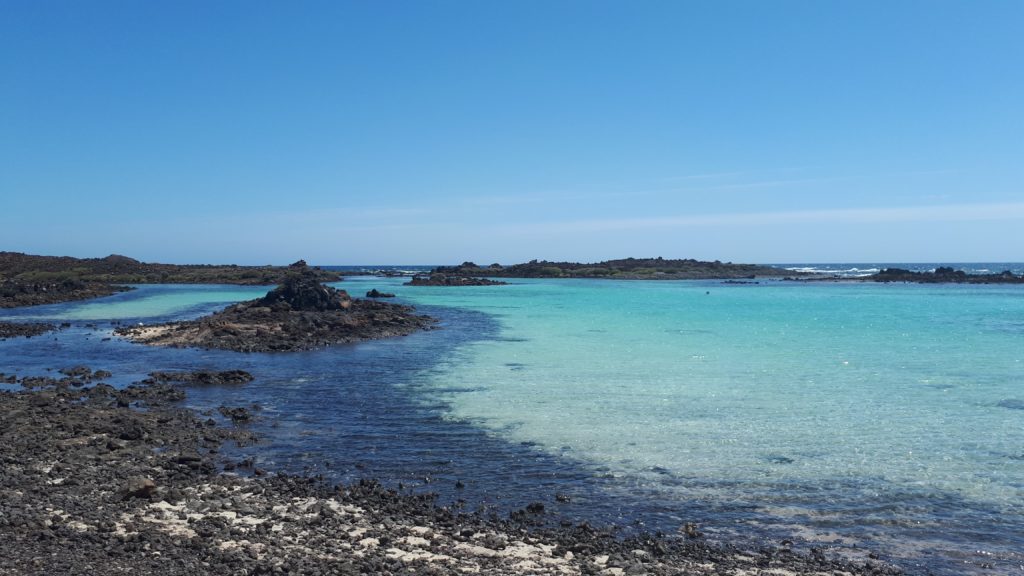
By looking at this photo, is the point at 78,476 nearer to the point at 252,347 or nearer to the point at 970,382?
the point at 252,347

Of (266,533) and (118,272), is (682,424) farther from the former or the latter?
(118,272)

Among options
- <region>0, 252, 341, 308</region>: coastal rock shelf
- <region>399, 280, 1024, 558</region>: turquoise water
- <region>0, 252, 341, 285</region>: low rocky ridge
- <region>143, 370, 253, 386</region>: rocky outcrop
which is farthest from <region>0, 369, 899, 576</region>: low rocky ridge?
<region>0, 252, 341, 285</region>: low rocky ridge

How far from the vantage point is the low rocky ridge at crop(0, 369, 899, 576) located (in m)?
7.74

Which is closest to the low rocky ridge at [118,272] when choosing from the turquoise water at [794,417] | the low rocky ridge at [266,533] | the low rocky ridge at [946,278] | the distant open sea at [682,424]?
the distant open sea at [682,424]

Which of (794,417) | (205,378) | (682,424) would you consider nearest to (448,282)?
(205,378)

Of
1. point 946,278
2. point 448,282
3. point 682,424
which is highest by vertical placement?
point 946,278

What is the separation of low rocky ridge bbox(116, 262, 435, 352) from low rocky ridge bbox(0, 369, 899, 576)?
18200 millimetres

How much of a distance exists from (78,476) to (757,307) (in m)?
51.3

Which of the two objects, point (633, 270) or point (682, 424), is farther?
point (633, 270)

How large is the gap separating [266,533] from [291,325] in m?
25.7

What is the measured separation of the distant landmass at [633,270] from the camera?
121062 mm

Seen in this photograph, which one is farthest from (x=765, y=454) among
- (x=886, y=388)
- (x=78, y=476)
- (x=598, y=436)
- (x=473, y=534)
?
(x=78, y=476)

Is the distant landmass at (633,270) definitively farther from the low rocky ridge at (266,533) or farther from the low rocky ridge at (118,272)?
the low rocky ridge at (266,533)

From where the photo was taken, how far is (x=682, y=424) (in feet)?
50.3
